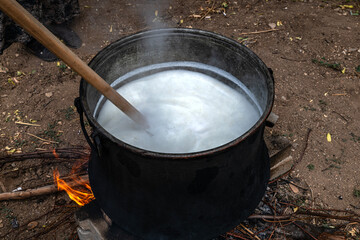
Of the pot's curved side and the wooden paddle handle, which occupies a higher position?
the wooden paddle handle

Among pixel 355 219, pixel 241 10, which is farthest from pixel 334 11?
pixel 355 219

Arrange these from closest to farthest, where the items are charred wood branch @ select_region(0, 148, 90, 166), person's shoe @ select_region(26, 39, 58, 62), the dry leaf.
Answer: the dry leaf → charred wood branch @ select_region(0, 148, 90, 166) → person's shoe @ select_region(26, 39, 58, 62)

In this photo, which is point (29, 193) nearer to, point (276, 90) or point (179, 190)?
point (179, 190)

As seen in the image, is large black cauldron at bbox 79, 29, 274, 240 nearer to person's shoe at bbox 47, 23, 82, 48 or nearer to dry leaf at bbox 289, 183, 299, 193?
dry leaf at bbox 289, 183, 299, 193

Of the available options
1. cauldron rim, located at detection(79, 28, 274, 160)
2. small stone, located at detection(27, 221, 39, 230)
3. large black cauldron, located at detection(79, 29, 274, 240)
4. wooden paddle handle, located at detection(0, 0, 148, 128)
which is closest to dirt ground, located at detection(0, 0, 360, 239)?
small stone, located at detection(27, 221, 39, 230)

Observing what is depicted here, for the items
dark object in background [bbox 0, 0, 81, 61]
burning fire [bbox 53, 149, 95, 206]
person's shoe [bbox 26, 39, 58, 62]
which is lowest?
burning fire [bbox 53, 149, 95, 206]

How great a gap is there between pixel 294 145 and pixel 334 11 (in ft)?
10.2

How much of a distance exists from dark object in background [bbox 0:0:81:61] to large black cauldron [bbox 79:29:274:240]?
268cm

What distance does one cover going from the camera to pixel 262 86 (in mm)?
2213

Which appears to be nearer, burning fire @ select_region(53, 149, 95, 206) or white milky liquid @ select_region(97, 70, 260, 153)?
white milky liquid @ select_region(97, 70, 260, 153)

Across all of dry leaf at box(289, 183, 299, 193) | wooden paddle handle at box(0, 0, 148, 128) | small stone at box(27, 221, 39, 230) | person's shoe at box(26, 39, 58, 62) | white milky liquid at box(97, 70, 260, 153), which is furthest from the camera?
person's shoe at box(26, 39, 58, 62)

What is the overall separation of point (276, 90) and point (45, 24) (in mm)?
3586

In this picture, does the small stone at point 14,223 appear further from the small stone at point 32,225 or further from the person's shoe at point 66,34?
the person's shoe at point 66,34

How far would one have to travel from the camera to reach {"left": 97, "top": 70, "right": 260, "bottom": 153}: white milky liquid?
2.16 meters
